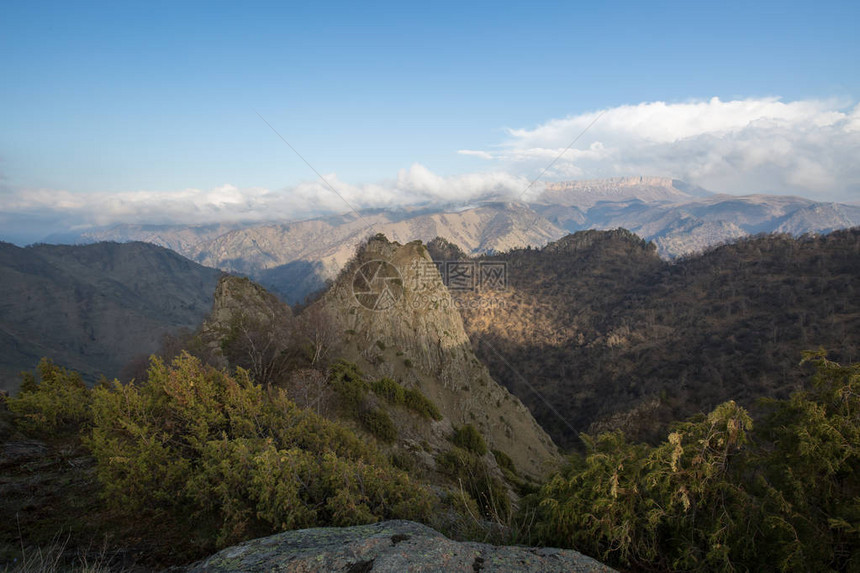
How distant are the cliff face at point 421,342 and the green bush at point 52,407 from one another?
1968 centimetres

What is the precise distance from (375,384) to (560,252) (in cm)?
8991

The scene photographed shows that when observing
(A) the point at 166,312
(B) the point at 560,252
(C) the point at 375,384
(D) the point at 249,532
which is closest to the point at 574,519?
(D) the point at 249,532

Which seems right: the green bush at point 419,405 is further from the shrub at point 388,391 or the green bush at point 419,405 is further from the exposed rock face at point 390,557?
the exposed rock face at point 390,557

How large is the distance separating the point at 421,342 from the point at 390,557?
1227 inches

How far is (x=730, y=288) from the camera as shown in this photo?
215 feet

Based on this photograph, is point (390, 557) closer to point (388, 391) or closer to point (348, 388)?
point (348, 388)

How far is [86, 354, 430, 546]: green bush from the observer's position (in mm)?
7789

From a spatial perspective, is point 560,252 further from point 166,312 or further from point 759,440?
point 166,312

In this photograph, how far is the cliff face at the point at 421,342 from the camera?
3366cm

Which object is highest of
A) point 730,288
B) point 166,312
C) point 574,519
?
point 574,519

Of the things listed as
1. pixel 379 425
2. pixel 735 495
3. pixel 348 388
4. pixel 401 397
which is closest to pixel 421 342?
pixel 401 397

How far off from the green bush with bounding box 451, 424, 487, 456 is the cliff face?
21.6 feet

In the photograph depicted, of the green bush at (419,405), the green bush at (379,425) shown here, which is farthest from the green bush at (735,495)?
the green bush at (419,405)

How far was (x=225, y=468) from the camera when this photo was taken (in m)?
8.22
